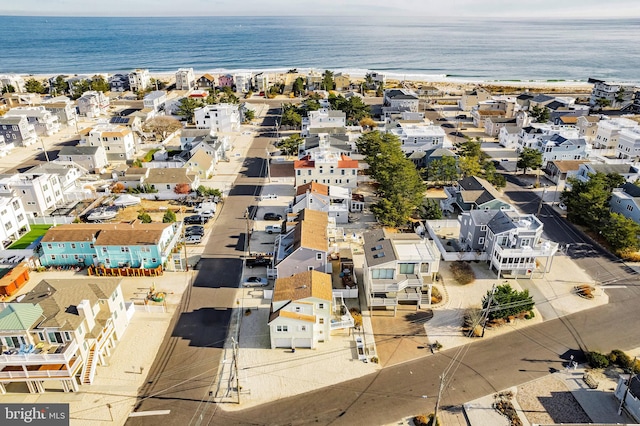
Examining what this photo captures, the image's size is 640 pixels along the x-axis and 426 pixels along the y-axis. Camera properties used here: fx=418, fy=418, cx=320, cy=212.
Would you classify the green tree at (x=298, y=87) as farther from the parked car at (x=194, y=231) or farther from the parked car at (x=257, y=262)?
the parked car at (x=257, y=262)

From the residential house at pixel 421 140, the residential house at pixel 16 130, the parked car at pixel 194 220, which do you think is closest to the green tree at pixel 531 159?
the residential house at pixel 421 140

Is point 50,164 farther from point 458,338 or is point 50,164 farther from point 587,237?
point 587,237

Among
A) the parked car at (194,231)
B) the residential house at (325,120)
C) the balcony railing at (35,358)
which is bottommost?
the parked car at (194,231)

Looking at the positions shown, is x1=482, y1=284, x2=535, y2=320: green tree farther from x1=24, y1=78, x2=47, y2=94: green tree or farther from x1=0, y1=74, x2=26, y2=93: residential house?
x1=0, y1=74, x2=26, y2=93: residential house

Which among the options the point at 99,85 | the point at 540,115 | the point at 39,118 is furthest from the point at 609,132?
the point at 99,85

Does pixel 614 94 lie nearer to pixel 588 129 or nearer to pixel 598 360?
pixel 588 129

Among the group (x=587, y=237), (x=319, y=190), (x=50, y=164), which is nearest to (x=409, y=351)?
(x=319, y=190)
